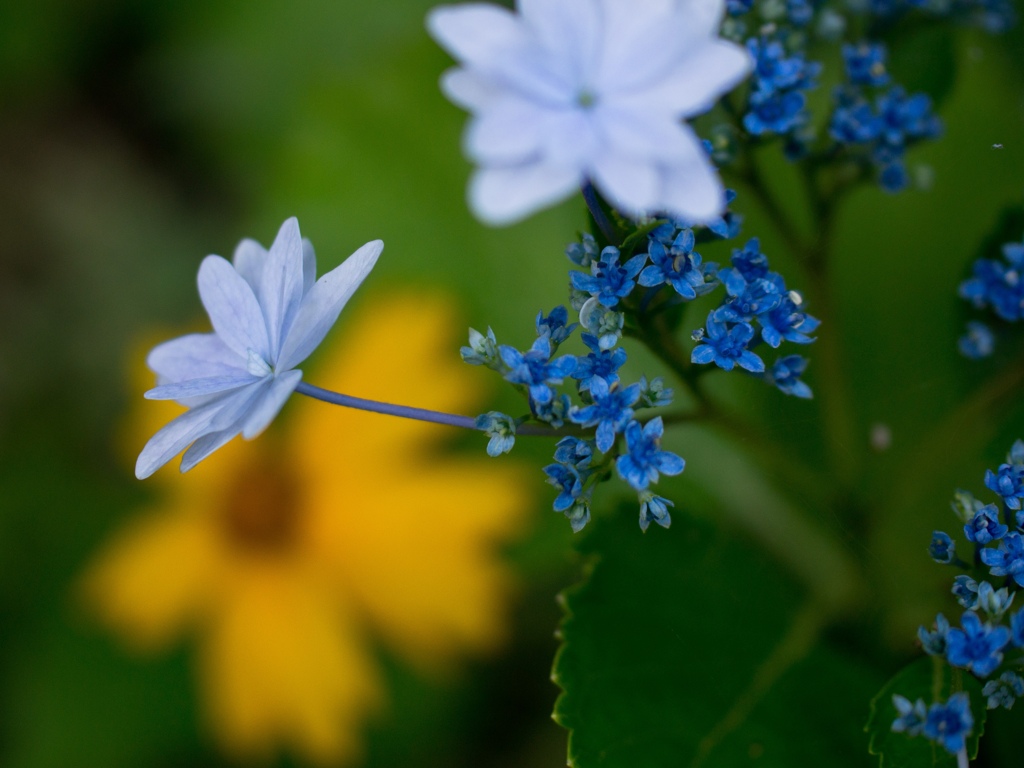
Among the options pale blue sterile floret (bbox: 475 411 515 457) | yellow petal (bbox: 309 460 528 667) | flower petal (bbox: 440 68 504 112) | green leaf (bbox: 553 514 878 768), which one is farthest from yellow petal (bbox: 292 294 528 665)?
flower petal (bbox: 440 68 504 112)

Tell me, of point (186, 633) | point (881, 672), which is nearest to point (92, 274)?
point (186, 633)

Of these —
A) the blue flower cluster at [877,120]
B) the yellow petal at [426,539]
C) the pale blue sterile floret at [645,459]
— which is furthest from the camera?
the yellow petal at [426,539]

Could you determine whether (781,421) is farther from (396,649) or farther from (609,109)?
(396,649)

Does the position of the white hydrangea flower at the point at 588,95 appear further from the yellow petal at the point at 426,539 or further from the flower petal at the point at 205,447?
the yellow petal at the point at 426,539

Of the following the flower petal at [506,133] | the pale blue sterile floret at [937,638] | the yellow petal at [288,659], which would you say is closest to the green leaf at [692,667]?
the pale blue sterile floret at [937,638]

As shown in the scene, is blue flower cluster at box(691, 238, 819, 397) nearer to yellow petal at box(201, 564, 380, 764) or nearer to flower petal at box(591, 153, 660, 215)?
flower petal at box(591, 153, 660, 215)

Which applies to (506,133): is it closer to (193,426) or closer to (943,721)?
(193,426)

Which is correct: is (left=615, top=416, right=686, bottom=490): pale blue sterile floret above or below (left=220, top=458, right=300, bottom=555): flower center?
above
